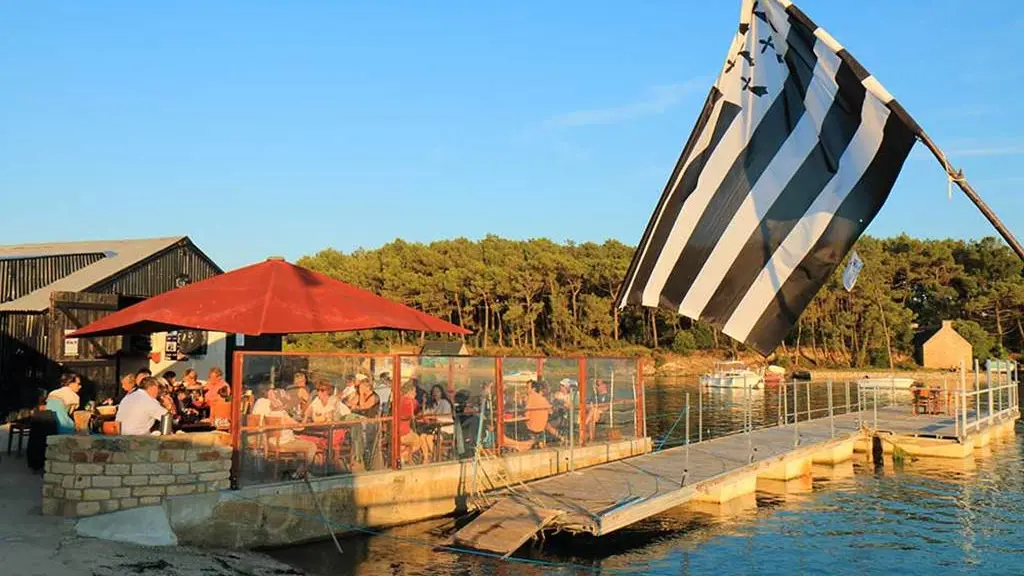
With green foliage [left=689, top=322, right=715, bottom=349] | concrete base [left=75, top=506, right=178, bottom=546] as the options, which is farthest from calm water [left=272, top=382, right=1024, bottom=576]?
green foliage [left=689, top=322, right=715, bottom=349]

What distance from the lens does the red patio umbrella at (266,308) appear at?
12219 mm

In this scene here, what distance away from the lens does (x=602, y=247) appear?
80062 millimetres

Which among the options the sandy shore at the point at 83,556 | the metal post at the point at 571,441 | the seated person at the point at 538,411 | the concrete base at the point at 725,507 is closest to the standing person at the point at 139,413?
the sandy shore at the point at 83,556

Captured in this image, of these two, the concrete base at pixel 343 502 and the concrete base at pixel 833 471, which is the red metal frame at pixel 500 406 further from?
the concrete base at pixel 833 471

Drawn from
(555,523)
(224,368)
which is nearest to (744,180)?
(555,523)

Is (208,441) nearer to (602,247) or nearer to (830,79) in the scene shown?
(830,79)

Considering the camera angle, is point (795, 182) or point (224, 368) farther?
point (224, 368)

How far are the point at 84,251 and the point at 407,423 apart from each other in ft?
48.2

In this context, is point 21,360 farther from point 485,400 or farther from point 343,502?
point 485,400

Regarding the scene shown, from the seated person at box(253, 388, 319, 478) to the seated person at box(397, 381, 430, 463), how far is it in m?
1.77

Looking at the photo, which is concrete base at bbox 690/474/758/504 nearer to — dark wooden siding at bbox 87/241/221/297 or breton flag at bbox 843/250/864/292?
breton flag at bbox 843/250/864/292

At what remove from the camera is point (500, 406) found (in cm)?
1648

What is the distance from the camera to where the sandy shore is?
9.58m

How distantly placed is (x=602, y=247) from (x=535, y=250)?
21.0 ft
